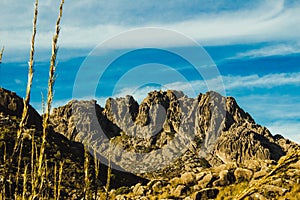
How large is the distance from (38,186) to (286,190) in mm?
22246

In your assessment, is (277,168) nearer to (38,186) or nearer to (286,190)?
(38,186)

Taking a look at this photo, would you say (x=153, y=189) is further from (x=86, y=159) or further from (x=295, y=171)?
(x=86, y=159)

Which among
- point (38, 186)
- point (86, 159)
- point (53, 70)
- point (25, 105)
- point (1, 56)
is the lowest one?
point (38, 186)

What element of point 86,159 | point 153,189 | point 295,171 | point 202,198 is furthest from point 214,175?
point 86,159

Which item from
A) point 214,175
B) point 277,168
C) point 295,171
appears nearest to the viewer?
point 277,168

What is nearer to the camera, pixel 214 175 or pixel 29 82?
pixel 29 82

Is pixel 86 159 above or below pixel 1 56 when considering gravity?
below

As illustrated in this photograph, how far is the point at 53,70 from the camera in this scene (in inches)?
148

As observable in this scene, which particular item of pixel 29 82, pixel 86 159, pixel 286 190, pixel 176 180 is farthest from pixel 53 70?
pixel 176 180

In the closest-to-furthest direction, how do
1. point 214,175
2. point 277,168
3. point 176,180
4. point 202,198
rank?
point 277,168 → point 202,198 → point 214,175 → point 176,180

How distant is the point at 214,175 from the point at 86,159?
3310 cm

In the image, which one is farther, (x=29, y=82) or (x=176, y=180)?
(x=176, y=180)

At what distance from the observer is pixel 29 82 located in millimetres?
3641

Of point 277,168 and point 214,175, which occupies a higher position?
point 214,175
